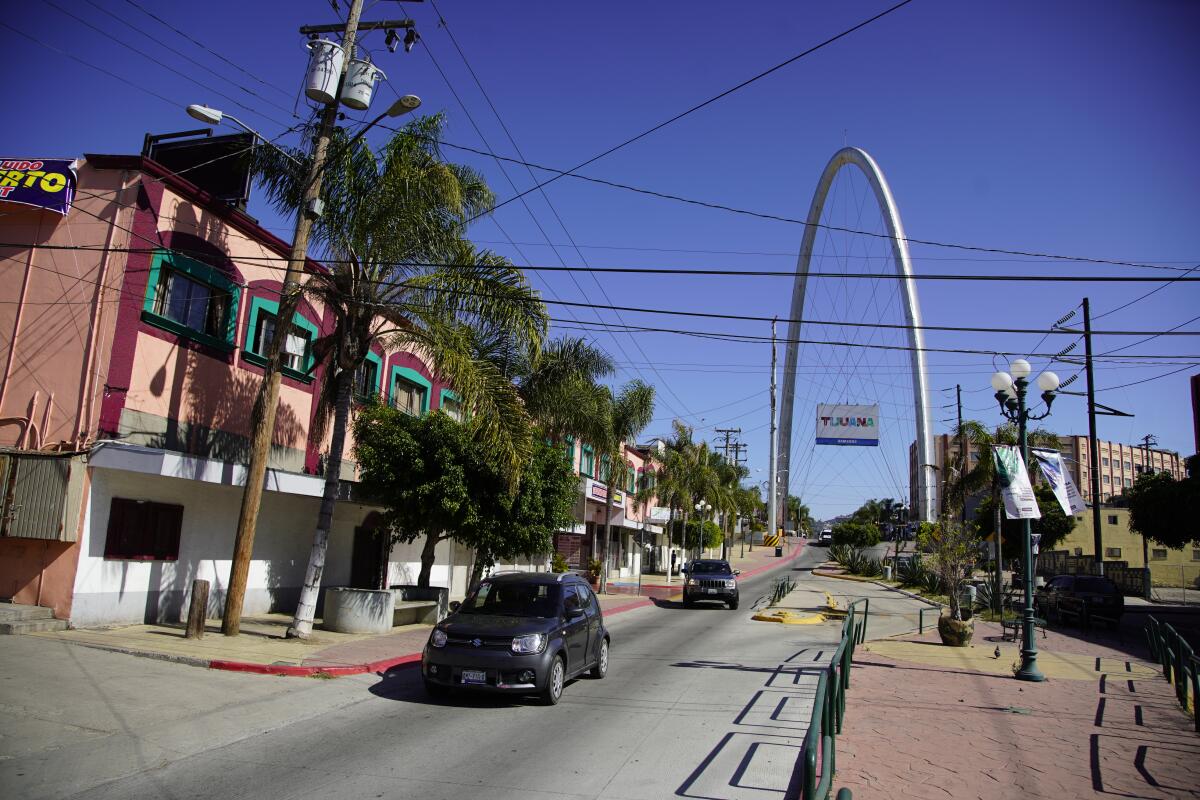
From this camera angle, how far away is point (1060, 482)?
15.4m

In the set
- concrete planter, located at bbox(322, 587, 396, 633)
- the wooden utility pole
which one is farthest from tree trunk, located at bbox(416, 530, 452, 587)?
the wooden utility pole

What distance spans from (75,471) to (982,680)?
15320 mm

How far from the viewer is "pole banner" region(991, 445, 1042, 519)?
48.1 feet

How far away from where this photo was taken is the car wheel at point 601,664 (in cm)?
1263

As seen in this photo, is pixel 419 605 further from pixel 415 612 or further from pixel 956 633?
pixel 956 633

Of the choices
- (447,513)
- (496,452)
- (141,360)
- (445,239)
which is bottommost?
(447,513)

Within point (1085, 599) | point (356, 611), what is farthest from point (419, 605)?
point (1085, 599)

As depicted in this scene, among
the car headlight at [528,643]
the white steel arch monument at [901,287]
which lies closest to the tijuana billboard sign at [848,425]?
the white steel arch monument at [901,287]

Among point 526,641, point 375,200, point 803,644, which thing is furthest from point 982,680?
point 375,200

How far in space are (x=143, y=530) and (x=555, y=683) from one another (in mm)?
8898

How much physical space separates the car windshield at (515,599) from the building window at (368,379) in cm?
1066

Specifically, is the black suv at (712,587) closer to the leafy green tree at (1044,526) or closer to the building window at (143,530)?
the building window at (143,530)

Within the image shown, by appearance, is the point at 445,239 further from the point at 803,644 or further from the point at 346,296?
the point at 803,644

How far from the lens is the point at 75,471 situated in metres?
13.1
